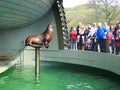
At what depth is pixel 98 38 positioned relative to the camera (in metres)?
16.6

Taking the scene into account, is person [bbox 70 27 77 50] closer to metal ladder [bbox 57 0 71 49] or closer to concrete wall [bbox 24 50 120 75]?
concrete wall [bbox 24 50 120 75]

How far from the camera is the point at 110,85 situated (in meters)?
14.1

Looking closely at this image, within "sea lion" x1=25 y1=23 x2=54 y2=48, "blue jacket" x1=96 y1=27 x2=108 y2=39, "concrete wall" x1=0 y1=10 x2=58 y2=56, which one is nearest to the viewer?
"sea lion" x1=25 y1=23 x2=54 y2=48

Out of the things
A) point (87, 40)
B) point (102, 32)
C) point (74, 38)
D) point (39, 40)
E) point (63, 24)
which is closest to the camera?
point (39, 40)

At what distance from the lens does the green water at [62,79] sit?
13.8m

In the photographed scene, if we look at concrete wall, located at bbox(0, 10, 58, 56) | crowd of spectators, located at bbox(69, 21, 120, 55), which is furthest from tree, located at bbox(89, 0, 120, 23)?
crowd of spectators, located at bbox(69, 21, 120, 55)

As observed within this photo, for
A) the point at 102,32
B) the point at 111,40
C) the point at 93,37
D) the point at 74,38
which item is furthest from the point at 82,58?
the point at 111,40

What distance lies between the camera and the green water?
543 inches

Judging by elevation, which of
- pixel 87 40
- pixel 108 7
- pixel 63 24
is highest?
pixel 108 7

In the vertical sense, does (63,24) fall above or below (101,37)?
above

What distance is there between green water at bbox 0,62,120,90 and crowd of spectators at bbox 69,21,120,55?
1.03 m

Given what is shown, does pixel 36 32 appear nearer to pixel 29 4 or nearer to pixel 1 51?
pixel 1 51

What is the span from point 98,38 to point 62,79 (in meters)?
2.36

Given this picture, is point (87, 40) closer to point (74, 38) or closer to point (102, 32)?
point (74, 38)
